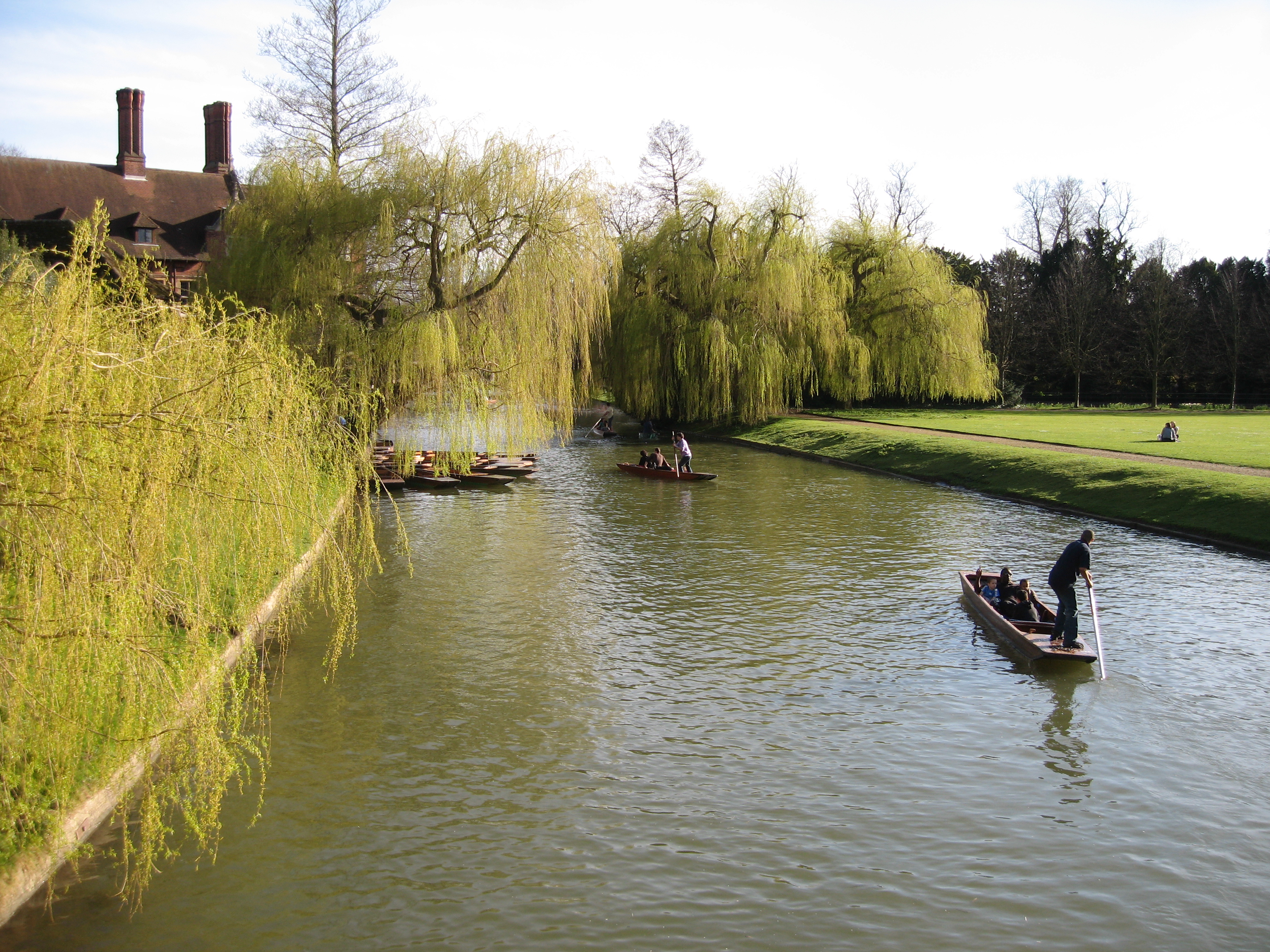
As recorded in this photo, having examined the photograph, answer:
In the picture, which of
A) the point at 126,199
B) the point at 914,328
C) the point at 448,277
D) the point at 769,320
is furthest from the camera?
the point at 126,199

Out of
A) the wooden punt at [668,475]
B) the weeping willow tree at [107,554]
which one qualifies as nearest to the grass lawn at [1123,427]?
the wooden punt at [668,475]

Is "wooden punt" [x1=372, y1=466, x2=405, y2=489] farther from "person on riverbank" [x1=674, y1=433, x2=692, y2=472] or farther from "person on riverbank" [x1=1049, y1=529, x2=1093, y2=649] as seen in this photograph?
"person on riverbank" [x1=1049, y1=529, x2=1093, y2=649]

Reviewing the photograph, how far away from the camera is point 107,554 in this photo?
5367mm

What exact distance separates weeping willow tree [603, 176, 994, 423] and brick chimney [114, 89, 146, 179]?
883 inches

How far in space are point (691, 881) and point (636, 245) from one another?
35062mm

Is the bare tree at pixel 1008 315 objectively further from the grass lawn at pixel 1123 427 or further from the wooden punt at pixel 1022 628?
the wooden punt at pixel 1022 628

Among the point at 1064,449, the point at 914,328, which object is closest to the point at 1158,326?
the point at 914,328

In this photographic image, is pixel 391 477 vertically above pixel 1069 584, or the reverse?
pixel 391 477

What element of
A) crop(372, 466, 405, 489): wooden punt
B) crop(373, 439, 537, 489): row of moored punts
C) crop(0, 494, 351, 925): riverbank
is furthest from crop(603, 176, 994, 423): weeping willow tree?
crop(0, 494, 351, 925): riverbank

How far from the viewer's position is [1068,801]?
7.07 meters

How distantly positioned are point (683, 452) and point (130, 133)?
108ft

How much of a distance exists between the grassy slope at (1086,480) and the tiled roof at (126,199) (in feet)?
91.9

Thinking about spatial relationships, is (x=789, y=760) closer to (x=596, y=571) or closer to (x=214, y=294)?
(x=596, y=571)

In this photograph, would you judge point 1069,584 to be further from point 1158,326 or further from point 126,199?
point 1158,326
